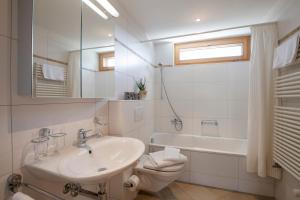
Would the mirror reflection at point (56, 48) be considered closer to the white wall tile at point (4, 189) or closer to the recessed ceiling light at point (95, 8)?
the recessed ceiling light at point (95, 8)

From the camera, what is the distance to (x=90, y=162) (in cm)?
118

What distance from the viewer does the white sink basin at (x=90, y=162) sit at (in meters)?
0.81

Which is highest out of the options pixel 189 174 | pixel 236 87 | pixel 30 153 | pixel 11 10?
pixel 11 10

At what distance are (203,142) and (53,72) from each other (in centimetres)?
264

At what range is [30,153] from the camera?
0.97 metres

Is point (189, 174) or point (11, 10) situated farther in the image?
point (189, 174)

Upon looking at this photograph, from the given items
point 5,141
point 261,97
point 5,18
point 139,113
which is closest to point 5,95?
point 5,141

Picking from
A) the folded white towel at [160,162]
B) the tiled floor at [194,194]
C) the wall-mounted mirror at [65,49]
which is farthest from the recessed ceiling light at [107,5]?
the tiled floor at [194,194]

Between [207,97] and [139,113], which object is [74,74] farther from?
[207,97]

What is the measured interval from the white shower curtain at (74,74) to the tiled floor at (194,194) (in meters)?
1.51

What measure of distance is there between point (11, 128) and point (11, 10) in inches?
25.7

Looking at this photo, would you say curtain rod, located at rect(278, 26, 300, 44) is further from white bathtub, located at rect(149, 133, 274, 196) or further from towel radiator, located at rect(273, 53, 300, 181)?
white bathtub, located at rect(149, 133, 274, 196)

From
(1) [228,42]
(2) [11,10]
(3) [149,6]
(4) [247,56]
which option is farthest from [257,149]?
(2) [11,10]

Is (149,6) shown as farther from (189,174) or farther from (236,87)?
(189,174)
